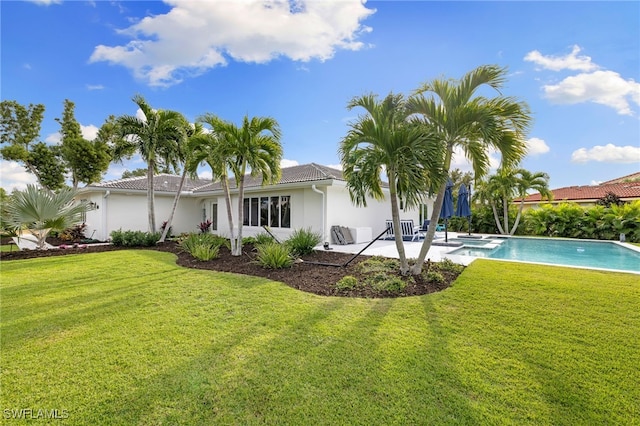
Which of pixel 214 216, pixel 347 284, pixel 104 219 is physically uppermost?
pixel 214 216

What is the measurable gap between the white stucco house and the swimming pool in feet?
18.6

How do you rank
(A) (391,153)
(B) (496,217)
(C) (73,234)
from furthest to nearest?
(B) (496,217) → (C) (73,234) → (A) (391,153)

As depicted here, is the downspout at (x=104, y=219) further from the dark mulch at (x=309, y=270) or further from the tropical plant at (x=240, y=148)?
the tropical plant at (x=240, y=148)

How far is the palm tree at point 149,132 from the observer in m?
15.4

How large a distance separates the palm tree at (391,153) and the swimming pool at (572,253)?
6.53 m

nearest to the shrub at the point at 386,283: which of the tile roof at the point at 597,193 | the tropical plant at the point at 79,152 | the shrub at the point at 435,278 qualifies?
the shrub at the point at 435,278

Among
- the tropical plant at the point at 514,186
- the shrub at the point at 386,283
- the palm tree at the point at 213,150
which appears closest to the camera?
the shrub at the point at 386,283

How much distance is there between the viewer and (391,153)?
732 centimetres

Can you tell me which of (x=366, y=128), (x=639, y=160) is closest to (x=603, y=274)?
(x=366, y=128)

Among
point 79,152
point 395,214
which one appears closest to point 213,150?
point 395,214

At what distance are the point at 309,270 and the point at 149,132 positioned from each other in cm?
1251

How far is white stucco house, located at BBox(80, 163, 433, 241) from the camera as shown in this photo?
14.9 metres

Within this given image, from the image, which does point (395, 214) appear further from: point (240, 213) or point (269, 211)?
point (269, 211)

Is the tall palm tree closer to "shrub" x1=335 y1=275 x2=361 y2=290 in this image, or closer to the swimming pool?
"shrub" x1=335 y1=275 x2=361 y2=290
